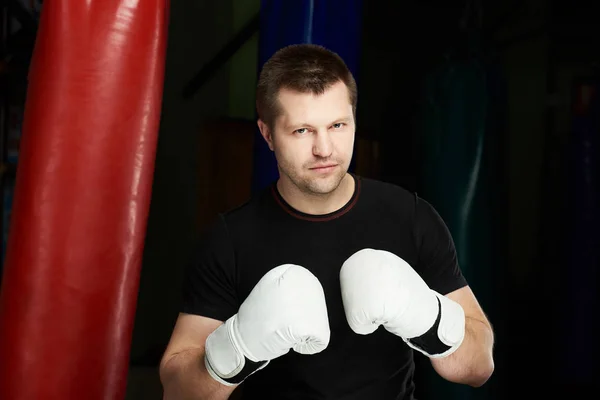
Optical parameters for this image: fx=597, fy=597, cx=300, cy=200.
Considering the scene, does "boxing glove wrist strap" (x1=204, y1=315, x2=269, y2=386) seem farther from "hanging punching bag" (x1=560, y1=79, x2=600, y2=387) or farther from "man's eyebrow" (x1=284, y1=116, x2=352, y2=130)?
"hanging punching bag" (x1=560, y1=79, x2=600, y2=387)

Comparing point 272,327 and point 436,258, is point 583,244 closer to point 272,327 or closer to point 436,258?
point 436,258

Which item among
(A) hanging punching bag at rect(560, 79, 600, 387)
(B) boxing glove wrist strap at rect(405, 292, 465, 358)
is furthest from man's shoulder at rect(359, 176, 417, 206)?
(A) hanging punching bag at rect(560, 79, 600, 387)

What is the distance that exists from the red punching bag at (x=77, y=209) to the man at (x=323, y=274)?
1.08ft

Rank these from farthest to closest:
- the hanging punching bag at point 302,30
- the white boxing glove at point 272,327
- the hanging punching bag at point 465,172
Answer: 1. the hanging punching bag at point 465,172
2. the hanging punching bag at point 302,30
3. the white boxing glove at point 272,327

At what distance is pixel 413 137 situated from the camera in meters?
2.54

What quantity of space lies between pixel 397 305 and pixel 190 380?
0.43 metres

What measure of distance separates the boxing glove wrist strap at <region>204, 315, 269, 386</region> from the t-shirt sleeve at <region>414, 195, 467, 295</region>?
424 millimetres

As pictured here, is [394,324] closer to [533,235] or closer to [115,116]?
[115,116]

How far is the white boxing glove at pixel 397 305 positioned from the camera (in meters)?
1.05

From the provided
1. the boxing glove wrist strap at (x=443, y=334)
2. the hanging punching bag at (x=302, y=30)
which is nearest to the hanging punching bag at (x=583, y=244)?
the hanging punching bag at (x=302, y=30)

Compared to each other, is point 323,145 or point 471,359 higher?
point 323,145

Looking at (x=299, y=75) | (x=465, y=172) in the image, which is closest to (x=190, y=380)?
(x=299, y=75)

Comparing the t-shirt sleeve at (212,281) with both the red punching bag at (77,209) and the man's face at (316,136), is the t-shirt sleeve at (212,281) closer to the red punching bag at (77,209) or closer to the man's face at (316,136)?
the man's face at (316,136)

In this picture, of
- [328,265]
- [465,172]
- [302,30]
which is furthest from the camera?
[465,172]
